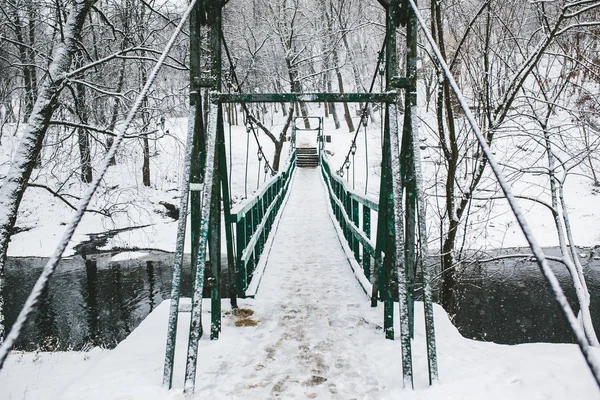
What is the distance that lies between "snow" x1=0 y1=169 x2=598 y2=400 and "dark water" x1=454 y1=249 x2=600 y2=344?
389cm

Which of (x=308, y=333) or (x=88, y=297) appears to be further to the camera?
(x=88, y=297)

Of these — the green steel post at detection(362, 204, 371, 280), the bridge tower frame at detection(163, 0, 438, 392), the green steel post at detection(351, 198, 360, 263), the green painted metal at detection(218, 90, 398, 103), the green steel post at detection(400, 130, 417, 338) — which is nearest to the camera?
the bridge tower frame at detection(163, 0, 438, 392)

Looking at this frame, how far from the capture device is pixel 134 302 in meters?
8.54

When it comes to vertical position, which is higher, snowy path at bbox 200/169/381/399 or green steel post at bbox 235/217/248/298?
green steel post at bbox 235/217/248/298

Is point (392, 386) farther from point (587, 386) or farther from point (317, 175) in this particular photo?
point (317, 175)

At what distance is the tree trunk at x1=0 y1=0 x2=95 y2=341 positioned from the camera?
4105mm

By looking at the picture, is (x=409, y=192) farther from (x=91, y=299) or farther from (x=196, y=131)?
(x=91, y=299)

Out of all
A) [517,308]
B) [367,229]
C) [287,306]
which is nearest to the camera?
[287,306]

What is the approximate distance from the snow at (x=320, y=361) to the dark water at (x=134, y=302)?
11.9 ft

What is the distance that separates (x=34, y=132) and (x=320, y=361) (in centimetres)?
383

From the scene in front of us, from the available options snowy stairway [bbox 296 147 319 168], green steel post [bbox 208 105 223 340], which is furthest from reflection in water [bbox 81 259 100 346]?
snowy stairway [bbox 296 147 319 168]

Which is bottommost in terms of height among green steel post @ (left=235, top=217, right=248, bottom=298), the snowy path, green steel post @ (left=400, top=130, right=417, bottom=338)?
the snowy path

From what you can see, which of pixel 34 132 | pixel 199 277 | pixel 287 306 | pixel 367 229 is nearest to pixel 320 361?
pixel 199 277

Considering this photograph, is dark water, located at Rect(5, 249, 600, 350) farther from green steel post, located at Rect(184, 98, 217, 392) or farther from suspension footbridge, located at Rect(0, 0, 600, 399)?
green steel post, located at Rect(184, 98, 217, 392)
